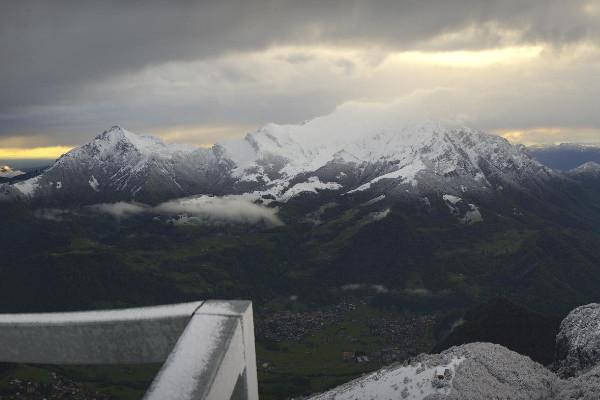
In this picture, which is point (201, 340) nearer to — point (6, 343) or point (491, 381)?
point (6, 343)

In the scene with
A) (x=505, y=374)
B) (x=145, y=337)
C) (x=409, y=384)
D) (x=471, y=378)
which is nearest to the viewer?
(x=145, y=337)

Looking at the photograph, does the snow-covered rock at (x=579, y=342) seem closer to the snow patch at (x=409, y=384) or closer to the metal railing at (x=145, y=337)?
the snow patch at (x=409, y=384)

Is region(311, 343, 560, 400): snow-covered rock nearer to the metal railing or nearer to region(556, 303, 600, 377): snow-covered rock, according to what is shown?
region(556, 303, 600, 377): snow-covered rock

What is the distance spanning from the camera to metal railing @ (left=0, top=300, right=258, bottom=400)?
1161cm

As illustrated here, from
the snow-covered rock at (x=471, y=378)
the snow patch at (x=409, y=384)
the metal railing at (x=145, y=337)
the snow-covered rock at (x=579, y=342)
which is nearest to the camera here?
the metal railing at (x=145, y=337)

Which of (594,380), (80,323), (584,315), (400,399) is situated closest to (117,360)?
(80,323)

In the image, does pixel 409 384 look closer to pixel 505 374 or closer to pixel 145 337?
pixel 505 374

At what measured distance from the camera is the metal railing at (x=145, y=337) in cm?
1161

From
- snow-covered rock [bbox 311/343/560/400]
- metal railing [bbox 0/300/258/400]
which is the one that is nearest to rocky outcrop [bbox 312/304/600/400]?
snow-covered rock [bbox 311/343/560/400]

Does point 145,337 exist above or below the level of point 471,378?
above

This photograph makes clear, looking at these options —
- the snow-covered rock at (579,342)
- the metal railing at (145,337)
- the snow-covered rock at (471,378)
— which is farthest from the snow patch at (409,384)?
the metal railing at (145,337)

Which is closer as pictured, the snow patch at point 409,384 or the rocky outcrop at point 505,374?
the rocky outcrop at point 505,374

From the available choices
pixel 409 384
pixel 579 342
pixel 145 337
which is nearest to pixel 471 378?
pixel 409 384

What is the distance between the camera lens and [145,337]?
13.1 metres
